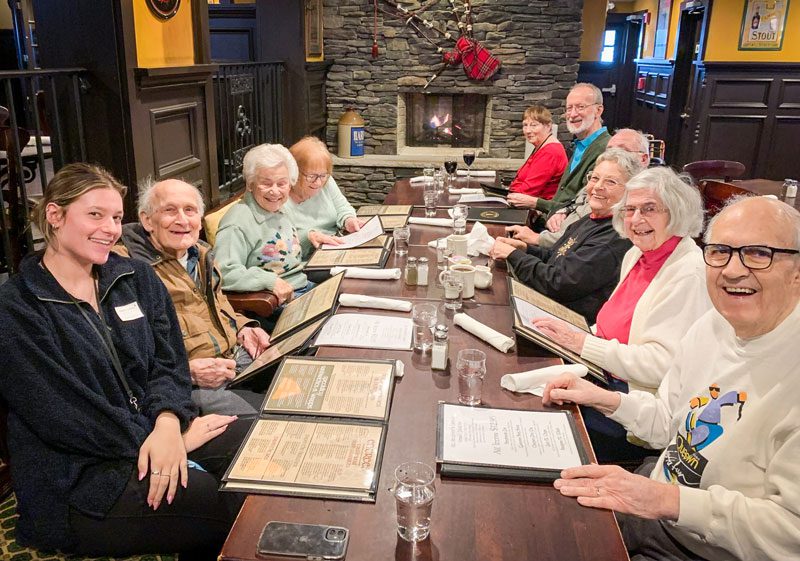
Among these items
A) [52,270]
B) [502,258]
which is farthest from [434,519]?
[502,258]

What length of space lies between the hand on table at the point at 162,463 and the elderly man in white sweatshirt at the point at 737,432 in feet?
3.01

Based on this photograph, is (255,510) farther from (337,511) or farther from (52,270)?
(52,270)

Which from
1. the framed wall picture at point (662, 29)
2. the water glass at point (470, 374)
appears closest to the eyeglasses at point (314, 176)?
the water glass at point (470, 374)

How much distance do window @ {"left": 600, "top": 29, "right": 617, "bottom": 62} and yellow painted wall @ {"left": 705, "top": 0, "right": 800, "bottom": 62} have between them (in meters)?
5.08

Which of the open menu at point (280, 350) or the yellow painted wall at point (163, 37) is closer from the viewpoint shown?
the open menu at point (280, 350)

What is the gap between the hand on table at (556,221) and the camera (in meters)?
3.51

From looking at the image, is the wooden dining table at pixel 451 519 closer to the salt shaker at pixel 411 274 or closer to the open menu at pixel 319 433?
the open menu at pixel 319 433

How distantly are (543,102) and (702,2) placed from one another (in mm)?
2883

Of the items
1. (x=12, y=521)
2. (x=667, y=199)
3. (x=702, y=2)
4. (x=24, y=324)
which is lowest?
(x=12, y=521)

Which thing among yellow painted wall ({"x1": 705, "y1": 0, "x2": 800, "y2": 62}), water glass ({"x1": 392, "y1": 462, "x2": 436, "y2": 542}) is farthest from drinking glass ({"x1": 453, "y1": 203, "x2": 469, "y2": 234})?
yellow painted wall ({"x1": 705, "y1": 0, "x2": 800, "y2": 62})

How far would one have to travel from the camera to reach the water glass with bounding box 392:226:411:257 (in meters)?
2.79

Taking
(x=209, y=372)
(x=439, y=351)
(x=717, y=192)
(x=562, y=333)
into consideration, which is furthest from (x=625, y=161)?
(x=717, y=192)

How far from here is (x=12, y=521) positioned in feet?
5.98

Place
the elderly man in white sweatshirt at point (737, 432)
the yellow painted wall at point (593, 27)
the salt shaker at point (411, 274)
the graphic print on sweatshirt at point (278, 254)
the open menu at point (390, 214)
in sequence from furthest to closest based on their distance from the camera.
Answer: the yellow painted wall at point (593, 27) < the open menu at point (390, 214) < the graphic print on sweatshirt at point (278, 254) < the salt shaker at point (411, 274) < the elderly man in white sweatshirt at point (737, 432)
